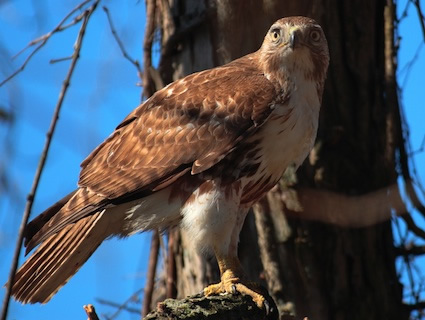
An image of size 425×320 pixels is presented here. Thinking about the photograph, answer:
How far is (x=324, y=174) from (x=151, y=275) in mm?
1301

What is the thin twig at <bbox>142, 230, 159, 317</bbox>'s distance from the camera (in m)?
6.31

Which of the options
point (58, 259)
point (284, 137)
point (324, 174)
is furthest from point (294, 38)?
point (58, 259)

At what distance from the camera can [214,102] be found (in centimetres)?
516

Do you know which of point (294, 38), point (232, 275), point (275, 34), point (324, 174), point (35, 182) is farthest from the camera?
point (324, 174)

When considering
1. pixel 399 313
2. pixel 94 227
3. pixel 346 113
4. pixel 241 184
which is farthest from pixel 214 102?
pixel 399 313

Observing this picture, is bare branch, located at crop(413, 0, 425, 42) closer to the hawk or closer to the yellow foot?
the hawk

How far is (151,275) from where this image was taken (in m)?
6.37

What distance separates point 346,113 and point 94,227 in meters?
1.86

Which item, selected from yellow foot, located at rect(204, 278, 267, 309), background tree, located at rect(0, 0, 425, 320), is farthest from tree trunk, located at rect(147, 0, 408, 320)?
yellow foot, located at rect(204, 278, 267, 309)

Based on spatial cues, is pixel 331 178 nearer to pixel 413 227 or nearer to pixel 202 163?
pixel 413 227

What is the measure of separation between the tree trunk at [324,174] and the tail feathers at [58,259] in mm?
1059

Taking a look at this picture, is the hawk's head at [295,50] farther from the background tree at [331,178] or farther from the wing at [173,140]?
the background tree at [331,178]

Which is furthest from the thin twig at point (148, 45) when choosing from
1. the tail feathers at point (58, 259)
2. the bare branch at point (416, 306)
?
the bare branch at point (416, 306)

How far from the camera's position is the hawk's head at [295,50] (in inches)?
204
